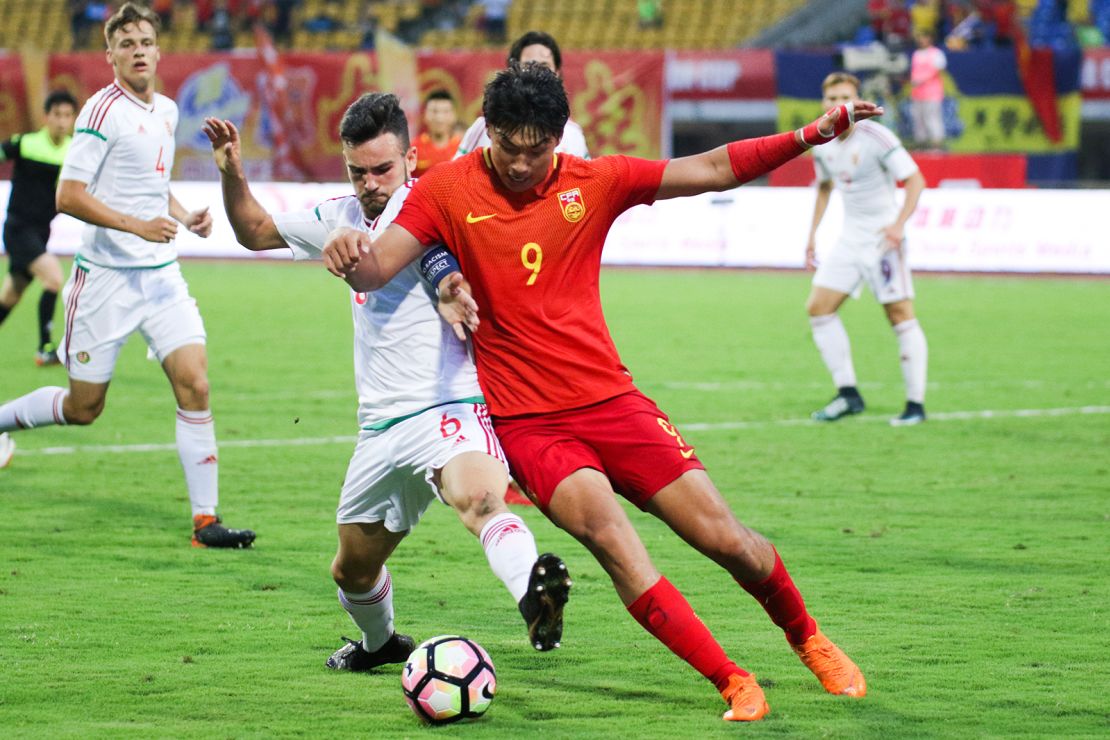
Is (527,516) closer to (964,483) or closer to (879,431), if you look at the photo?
(964,483)

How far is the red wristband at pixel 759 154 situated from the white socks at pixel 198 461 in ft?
11.5

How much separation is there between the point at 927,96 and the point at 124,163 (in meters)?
18.7

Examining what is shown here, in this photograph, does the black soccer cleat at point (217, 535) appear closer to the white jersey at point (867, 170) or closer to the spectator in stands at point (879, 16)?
the white jersey at point (867, 170)

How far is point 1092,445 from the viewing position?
10.2m

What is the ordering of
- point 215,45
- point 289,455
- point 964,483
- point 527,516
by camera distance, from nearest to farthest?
point 527,516 → point 964,483 → point 289,455 → point 215,45

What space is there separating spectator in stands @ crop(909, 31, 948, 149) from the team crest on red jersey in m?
20.3

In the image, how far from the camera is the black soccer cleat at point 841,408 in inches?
446

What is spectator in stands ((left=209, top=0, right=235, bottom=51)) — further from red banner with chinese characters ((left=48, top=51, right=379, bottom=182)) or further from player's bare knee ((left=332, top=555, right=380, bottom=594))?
player's bare knee ((left=332, top=555, right=380, bottom=594))

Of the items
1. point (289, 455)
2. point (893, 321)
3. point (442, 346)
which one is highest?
point (442, 346)

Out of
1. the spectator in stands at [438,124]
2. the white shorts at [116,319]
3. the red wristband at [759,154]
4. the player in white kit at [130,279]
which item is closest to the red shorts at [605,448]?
the red wristband at [759,154]

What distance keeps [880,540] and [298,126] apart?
21.5 meters

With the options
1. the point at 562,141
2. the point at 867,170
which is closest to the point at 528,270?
the point at 562,141

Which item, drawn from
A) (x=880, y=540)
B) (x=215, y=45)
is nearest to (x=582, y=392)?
(x=880, y=540)

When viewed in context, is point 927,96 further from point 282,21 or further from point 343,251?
point 343,251
